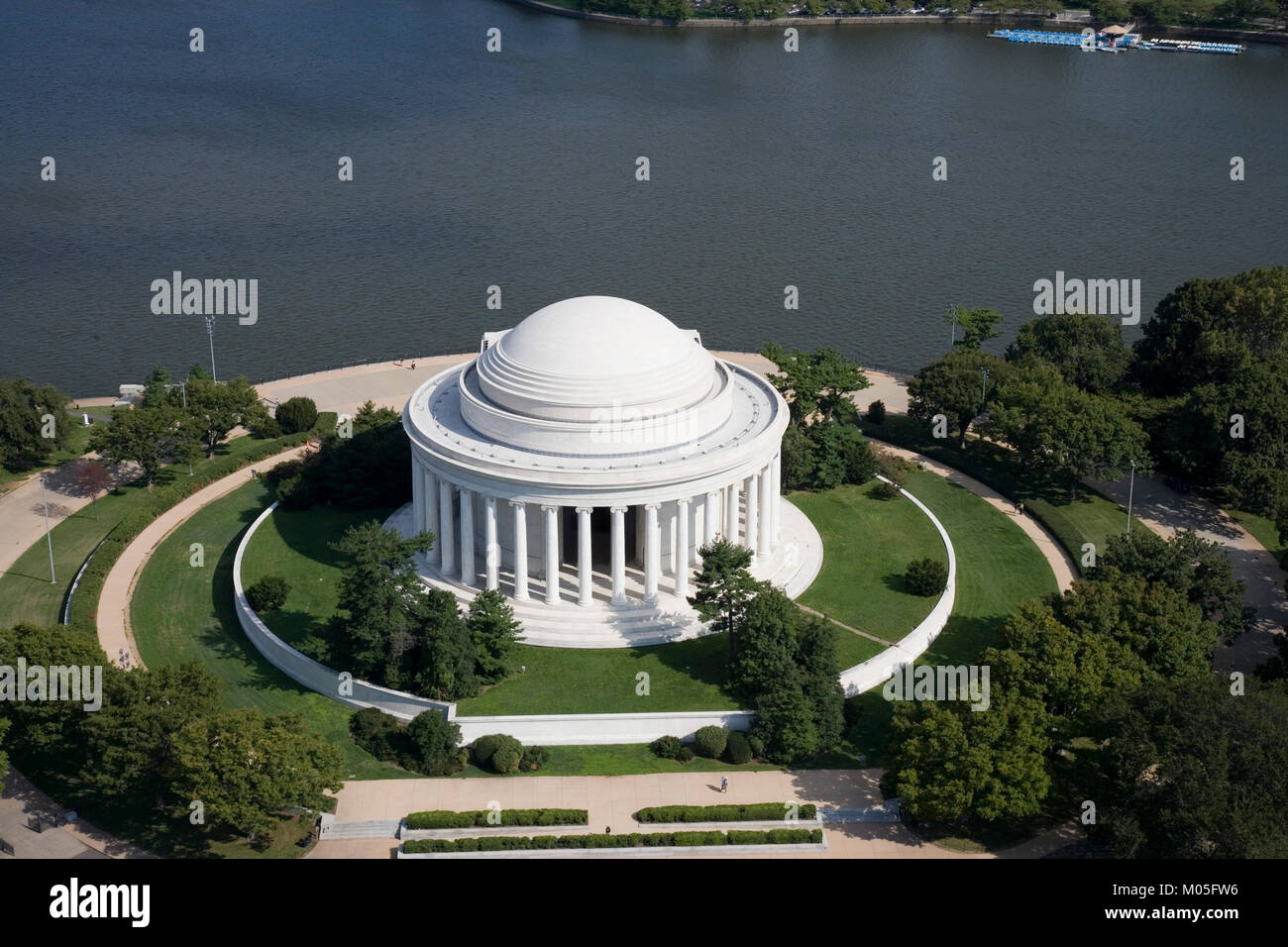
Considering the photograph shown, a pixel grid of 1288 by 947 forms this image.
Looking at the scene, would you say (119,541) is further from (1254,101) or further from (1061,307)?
(1254,101)

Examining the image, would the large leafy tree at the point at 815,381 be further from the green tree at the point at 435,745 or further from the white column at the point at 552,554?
the green tree at the point at 435,745

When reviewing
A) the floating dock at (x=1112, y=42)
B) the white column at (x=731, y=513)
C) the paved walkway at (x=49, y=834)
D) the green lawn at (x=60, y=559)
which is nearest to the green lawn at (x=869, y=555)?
the white column at (x=731, y=513)

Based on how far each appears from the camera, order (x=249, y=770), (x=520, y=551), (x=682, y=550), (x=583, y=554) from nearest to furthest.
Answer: (x=249, y=770)
(x=583, y=554)
(x=520, y=551)
(x=682, y=550)

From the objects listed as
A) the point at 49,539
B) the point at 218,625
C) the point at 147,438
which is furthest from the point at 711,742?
the point at 147,438

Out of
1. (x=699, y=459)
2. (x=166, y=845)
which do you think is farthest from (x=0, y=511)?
(x=699, y=459)

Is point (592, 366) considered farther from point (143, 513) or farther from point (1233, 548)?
point (1233, 548)

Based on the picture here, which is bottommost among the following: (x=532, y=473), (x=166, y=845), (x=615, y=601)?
(x=166, y=845)
